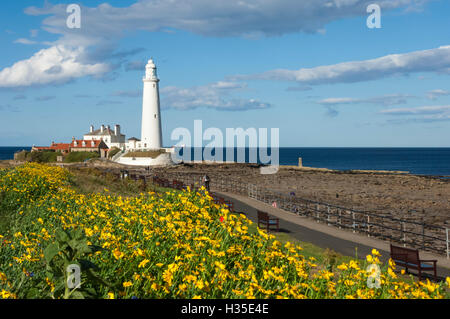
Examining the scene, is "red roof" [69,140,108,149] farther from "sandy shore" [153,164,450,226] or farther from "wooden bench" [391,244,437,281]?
"wooden bench" [391,244,437,281]

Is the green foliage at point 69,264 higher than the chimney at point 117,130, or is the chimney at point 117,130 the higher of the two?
the chimney at point 117,130

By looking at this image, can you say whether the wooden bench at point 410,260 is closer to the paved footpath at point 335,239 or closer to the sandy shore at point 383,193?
the paved footpath at point 335,239

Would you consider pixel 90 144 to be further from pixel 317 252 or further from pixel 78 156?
A: pixel 317 252

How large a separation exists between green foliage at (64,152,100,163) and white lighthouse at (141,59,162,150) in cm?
1611

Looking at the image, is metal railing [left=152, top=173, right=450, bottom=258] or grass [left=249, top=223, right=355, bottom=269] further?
metal railing [left=152, top=173, right=450, bottom=258]

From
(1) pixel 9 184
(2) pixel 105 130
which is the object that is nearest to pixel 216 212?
(1) pixel 9 184

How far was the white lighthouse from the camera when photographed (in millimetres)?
64312

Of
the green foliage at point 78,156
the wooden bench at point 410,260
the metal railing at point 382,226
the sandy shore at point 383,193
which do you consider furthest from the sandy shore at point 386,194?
the wooden bench at point 410,260

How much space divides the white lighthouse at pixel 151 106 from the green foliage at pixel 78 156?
1611 cm

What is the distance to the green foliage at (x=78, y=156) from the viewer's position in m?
77.1

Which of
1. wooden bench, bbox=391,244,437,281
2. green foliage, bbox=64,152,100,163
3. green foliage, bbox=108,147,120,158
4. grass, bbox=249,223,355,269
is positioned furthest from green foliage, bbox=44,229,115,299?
green foliage, bbox=64,152,100,163

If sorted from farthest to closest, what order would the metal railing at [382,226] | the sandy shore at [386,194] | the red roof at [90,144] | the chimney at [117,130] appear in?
the chimney at [117,130] → the red roof at [90,144] → the sandy shore at [386,194] → the metal railing at [382,226]

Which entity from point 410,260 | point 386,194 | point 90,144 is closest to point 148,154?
point 90,144
